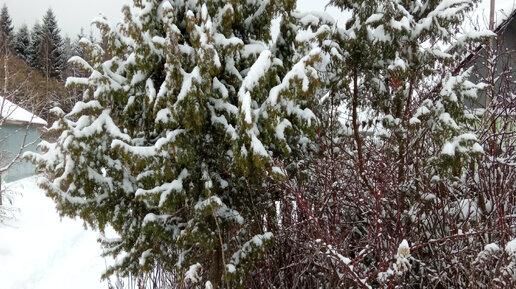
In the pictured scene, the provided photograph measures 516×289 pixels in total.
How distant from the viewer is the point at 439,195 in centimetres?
425

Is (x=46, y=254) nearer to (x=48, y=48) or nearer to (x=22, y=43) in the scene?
(x=48, y=48)

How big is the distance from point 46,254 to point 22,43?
39466 mm

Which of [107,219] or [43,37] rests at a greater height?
[43,37]

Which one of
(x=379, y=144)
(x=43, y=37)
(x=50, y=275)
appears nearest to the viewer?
(x=379, y=144)

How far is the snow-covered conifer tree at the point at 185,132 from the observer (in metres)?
3.87

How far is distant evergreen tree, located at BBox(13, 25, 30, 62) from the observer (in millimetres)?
41956

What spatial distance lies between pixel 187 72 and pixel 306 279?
2623mm

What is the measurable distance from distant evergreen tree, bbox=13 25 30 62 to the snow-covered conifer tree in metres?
43.8

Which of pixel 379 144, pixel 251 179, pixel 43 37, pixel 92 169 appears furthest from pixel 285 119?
pixel 43 37

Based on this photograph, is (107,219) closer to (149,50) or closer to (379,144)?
(149,50)

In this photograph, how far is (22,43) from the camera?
140 ft

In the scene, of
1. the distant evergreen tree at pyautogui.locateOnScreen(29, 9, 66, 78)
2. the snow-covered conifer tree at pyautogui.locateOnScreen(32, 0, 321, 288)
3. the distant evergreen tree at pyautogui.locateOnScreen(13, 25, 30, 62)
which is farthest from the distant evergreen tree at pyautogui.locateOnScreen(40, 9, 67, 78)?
the snow-covered conifer tree at pyautogui.locateOnScreen(32, 0, 321, 288)

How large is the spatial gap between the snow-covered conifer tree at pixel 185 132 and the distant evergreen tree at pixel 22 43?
43.8 m

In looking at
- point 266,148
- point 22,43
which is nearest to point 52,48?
point 22,43
